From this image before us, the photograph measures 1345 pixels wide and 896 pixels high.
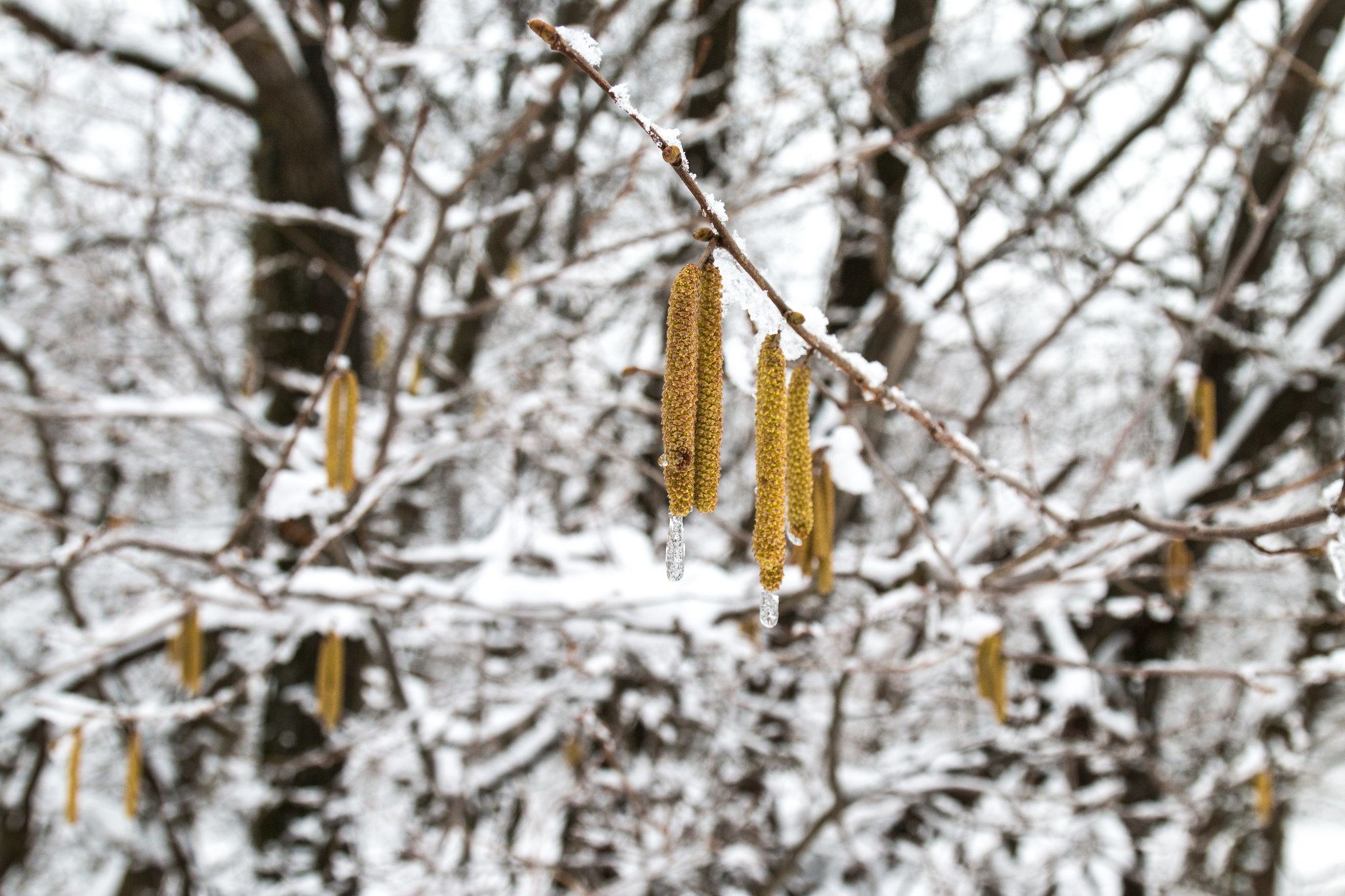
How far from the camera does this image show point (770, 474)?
0.83 meters

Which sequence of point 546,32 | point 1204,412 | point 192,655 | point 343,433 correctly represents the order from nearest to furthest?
point 546,32 → point 343,433 → point 192,655 → point 1204,412

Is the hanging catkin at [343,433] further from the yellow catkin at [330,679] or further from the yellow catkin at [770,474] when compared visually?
the yellow catkin at [770,474]

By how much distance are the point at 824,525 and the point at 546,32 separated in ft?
3.05

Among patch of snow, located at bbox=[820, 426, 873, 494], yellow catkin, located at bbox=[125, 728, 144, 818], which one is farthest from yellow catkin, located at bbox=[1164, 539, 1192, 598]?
yellow catkin, located at bbox=[125, 728, 144, 818]

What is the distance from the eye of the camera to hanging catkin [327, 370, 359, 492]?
1678 mm

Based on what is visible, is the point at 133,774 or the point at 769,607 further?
the point at 133,774

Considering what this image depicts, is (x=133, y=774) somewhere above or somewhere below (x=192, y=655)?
below

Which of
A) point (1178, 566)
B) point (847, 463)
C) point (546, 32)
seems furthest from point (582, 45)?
point (1178, 566)

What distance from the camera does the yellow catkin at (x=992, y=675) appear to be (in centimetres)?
188

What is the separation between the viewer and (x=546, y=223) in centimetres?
544

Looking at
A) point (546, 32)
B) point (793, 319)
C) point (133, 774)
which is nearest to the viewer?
point (546, 32)

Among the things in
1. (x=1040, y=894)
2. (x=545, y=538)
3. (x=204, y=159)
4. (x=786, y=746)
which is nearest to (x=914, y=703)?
(x=786, y=746)

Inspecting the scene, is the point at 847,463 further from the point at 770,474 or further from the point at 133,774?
the point at 133,774

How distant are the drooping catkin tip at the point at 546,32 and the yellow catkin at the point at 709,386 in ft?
0.79
